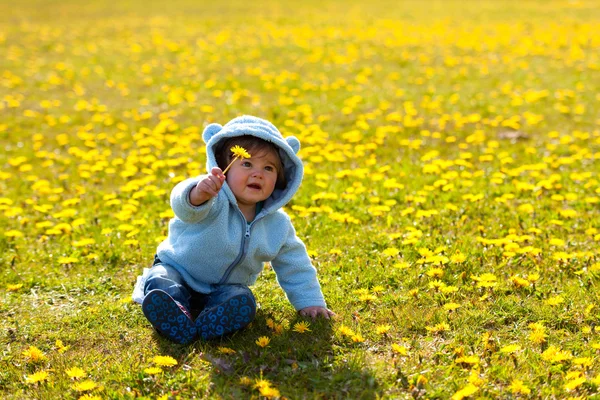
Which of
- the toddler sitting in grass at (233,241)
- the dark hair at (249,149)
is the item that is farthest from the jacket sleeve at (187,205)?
the dark hair at (249,149)

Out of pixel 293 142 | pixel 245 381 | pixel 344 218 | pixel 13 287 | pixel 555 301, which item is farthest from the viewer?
pixel 344 218

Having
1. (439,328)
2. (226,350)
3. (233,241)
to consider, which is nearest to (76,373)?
(226,350)

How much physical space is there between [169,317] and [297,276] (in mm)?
760

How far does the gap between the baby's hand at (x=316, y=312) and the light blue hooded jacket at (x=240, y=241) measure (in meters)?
0.02

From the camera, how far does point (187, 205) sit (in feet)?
11.2

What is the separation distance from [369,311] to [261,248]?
2.20 feet

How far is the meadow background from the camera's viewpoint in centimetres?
322

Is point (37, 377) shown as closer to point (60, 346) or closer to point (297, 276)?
point (60, 346)

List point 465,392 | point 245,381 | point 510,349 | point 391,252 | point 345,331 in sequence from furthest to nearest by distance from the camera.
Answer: point 391,252
point 345,331
point 510,349
point 245,381
point 465,392

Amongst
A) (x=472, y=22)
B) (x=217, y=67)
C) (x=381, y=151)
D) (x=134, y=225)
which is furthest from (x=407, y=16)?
(x=134, y=225)

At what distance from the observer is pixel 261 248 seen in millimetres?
3721

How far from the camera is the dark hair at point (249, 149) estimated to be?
3699 mm

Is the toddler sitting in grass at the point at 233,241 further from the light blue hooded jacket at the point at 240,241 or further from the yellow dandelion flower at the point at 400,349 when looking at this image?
the yellow dandelion flower at the point at 400,349

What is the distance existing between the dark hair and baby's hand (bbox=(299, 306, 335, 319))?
2.24 ft
